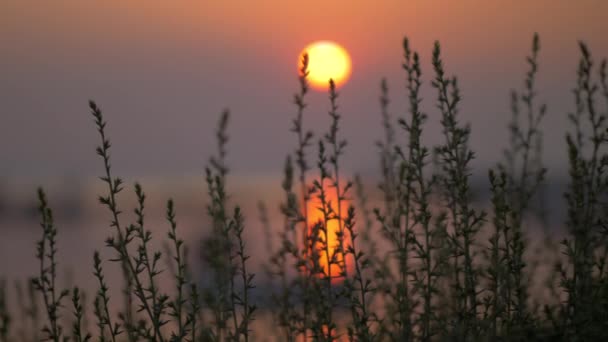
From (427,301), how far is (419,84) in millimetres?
1138

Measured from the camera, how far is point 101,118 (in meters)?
3.65

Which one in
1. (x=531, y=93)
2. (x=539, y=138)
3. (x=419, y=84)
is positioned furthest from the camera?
(x=539, y=138)

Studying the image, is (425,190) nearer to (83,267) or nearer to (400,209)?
(400,209)

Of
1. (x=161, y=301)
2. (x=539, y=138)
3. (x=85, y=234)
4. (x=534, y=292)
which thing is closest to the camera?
(x=161, y=301)

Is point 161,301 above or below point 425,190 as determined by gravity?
below

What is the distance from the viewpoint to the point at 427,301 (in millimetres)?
3805

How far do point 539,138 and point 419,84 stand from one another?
356 centimetres

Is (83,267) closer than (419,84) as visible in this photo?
No

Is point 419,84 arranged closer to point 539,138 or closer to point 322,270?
point 322,270

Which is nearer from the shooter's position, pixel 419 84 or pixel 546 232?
pixel 419 84

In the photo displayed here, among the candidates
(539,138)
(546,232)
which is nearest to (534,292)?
(546,232)

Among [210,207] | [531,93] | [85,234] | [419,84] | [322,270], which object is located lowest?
[322,270]

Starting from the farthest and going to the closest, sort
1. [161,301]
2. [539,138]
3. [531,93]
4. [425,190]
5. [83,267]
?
[83,267] < [539,138] < [531,93] < [425,190] < [161,301]

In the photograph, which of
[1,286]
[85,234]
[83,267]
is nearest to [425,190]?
[1,286]
